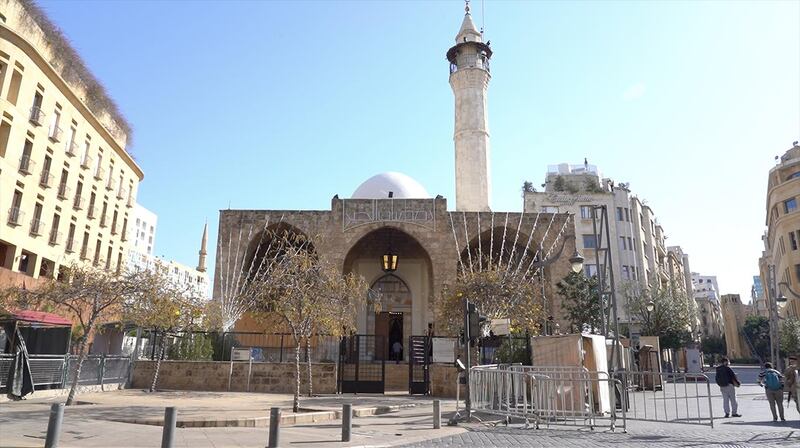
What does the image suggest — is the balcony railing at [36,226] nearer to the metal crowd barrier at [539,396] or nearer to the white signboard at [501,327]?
the white signboard at [501,327]

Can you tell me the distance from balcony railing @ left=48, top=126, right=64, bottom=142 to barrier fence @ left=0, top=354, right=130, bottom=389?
14.3m

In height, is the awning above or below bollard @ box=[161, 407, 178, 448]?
above

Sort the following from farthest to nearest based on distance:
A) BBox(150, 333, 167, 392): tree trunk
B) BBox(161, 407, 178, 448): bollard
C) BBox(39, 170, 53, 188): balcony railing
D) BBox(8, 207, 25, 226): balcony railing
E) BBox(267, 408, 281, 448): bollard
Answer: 1. BBox(39, 170, 53, 188): balcony railing
2. BBox(8, 207, 25, 226): balcony railing
3. BBox(150, 333, 167, 392): tree trunk
4. BBox(267, 408, 281, 448): bollard
5. BBox(161, 407, 178, 448): bollard

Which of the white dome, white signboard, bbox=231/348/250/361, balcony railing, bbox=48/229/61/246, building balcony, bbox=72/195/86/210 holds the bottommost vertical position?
white signboard, bbox=231/348/250/361

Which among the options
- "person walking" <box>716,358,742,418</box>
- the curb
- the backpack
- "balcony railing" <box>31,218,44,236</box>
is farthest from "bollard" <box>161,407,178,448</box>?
"balcony railing" <box>31,218,44,236</box>

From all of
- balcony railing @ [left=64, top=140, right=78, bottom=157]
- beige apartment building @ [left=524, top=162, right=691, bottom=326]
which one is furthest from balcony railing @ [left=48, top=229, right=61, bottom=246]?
beige apartment building @ [left=524, top=162, right=691, bottom=326]

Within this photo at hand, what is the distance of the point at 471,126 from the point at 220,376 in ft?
68.5

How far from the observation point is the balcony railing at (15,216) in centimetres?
2188

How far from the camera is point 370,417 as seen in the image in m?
10.4

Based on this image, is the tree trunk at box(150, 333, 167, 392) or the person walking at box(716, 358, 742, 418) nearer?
the person walking at box(716, 358, 742, 418)

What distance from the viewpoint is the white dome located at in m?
30.7

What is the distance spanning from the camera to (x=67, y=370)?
13594 mm

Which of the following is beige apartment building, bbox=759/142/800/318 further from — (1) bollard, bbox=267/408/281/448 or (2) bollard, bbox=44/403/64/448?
(2) bollard, bbox=44/403/64/448

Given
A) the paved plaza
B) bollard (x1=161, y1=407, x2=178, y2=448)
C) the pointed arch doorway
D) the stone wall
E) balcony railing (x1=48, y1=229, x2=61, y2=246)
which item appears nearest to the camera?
bollard (x1=161, y1=407, x2=178, y2=448)
